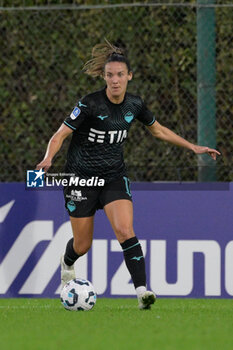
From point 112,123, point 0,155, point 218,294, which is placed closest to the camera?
point 112,123

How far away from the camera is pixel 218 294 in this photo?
10156 millimetres

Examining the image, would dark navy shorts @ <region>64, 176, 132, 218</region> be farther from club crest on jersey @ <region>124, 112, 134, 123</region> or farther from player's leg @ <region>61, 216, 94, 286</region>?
club crest on jersey @ <region>124, 112, 134, 123</region>

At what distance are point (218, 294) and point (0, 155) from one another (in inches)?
105

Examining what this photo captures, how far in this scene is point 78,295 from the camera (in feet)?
27.3

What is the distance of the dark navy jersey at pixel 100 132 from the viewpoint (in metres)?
8.50

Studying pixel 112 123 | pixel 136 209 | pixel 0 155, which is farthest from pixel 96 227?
pixel 112 123

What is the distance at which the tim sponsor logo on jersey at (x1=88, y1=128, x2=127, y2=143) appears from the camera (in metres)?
8.55

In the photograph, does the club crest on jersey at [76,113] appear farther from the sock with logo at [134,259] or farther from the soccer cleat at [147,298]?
the soccer cleat at [147,298]

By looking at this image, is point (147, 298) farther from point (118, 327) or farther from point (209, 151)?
point (209, 151)

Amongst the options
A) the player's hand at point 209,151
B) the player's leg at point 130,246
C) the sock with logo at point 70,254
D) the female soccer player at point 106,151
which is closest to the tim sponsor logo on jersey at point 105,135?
the female soccer player at point 106,151

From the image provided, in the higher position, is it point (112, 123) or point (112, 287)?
point (112, 123)

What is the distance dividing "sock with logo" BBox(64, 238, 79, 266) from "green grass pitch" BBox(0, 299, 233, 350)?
16.1 inches

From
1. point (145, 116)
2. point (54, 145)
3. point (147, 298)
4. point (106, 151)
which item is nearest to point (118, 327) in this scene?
point (147, 298)

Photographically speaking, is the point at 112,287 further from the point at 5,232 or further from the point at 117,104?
the point at 117,104
